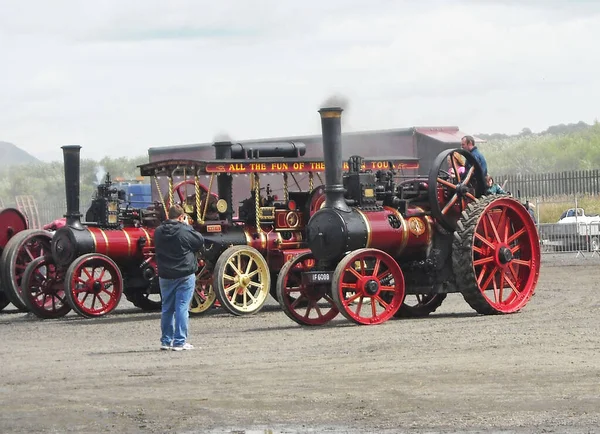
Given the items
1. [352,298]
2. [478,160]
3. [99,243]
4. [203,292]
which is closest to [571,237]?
[203,292]

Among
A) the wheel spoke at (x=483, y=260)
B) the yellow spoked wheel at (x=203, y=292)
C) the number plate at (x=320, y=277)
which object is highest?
the wheel spoke at (x=483, y=260)

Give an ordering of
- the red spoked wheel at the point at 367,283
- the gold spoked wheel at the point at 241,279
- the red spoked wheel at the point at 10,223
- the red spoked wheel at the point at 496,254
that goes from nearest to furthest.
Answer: the red spoked wheel at the point at 367,283, the red spoked wheel at the point at 496,254, the gold spoked wheel at the point at 241,279, the red spoked wheel at the point at 10,223

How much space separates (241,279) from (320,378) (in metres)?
7.25

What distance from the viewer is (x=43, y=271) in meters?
19.8

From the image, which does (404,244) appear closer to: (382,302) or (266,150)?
(382,302)

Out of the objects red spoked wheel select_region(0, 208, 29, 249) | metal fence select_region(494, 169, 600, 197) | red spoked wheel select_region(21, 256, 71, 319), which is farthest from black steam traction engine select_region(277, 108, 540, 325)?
metal fence select_region(494, 169, 600, 197)

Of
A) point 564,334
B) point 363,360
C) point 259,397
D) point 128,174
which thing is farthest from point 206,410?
point 128,174

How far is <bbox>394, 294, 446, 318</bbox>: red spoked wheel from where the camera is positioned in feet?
52.2

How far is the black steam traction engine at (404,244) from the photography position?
14.5 metres

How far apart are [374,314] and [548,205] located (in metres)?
26.1

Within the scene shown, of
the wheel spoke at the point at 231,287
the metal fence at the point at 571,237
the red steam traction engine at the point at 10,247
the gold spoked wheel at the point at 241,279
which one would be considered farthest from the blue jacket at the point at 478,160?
the metal fence at the point at 571,237

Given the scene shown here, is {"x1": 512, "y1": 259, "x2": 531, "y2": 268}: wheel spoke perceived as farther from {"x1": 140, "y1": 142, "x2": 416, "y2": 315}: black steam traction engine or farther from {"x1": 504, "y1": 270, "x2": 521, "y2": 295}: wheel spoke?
{"x1": 140, "y1": 142, "x2": 416, "y2": 315}: black steam traction engine

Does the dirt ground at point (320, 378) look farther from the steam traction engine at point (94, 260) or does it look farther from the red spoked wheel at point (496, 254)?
the steam traction engine at point (94, 260)

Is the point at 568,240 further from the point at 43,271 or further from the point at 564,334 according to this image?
the point at 564,334
